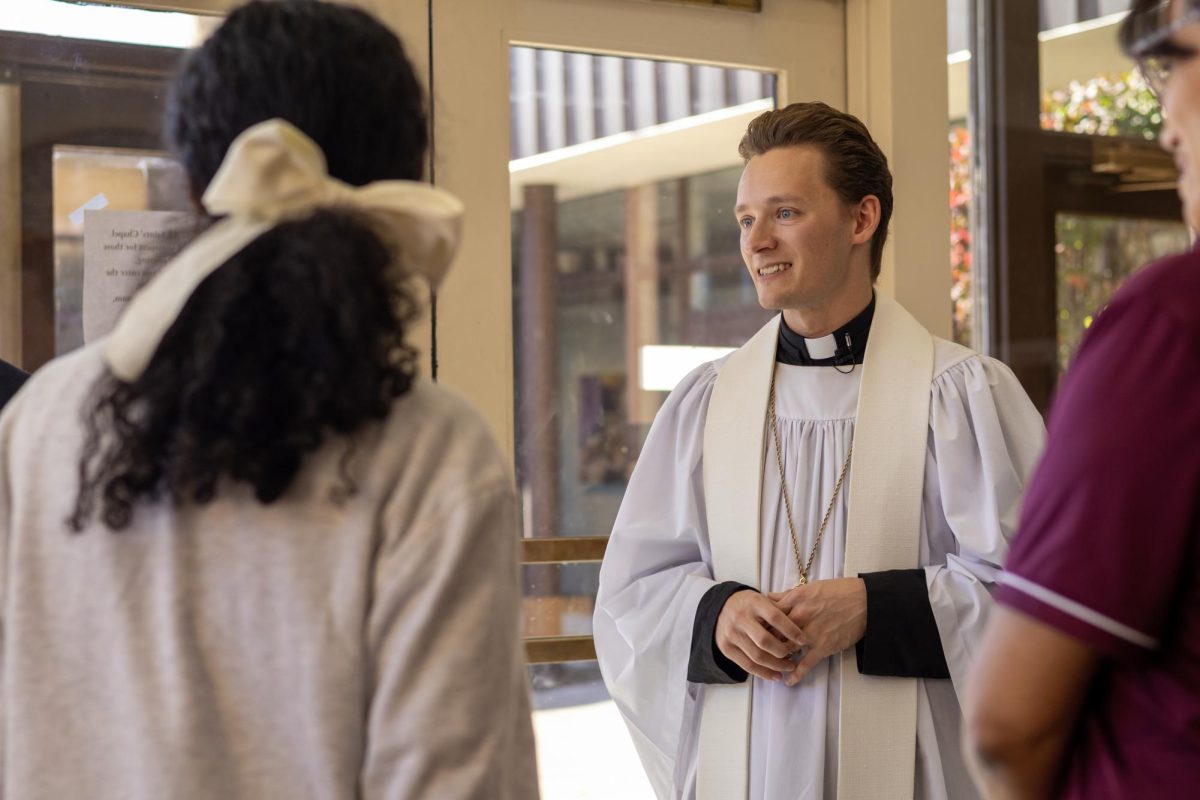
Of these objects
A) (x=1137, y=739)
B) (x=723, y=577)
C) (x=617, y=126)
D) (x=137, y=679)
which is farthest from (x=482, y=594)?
(x=617, y=126)

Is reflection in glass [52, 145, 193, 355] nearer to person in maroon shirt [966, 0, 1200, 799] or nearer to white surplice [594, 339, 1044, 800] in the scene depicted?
white surplice [594, 339, 1044, 800]

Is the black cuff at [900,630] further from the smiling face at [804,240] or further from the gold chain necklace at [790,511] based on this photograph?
the smiling face at [804,240]

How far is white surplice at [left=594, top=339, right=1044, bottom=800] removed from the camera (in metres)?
2.13

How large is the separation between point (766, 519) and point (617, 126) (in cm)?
116

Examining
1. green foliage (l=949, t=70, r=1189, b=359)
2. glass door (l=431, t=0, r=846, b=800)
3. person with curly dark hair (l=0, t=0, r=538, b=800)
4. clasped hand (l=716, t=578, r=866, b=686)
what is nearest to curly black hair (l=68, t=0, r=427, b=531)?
person with curly dark hair (l=0, t=0, r=538, b=800)

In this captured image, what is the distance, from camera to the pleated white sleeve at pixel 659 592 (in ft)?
7.67

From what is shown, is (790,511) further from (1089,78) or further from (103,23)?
(1089,78)

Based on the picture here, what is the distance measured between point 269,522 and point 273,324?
0.55 feet

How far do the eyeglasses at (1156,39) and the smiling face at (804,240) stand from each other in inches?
45.0

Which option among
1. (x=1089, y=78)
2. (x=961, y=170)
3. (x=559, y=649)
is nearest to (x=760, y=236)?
(x=559, y=649)

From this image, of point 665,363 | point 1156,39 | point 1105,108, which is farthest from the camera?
point 1105,108

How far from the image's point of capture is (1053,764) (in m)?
1.08

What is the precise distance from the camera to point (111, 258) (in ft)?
8.13

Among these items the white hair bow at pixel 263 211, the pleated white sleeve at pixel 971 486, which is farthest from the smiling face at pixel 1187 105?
the pleated white sleeve at pixel 971 486
